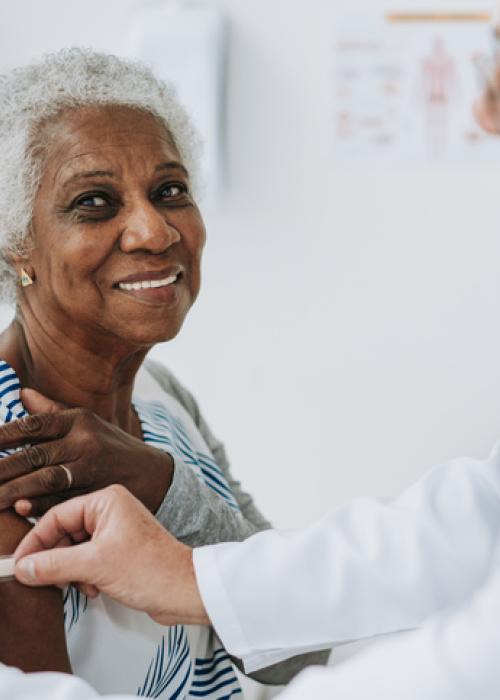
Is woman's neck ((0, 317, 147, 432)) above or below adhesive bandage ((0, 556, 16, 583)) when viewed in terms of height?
above

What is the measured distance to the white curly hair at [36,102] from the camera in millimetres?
1266

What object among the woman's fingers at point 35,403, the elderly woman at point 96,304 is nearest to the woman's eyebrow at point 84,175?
the elderly woman at point 96,304

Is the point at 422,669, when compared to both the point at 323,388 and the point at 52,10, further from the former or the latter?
the point at 52,10

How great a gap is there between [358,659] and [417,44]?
197 cm

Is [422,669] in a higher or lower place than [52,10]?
lower

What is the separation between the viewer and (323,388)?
2637mm

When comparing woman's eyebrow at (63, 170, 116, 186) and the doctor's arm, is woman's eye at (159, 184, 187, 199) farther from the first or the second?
the doctor's arm

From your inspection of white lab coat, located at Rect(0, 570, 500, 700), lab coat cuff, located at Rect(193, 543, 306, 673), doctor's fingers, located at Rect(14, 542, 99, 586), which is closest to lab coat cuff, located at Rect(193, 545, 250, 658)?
lab coat cuff, located at Rect(193, 543, 306, 673)

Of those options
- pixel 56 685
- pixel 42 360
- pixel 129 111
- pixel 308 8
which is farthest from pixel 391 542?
pixel 308 8

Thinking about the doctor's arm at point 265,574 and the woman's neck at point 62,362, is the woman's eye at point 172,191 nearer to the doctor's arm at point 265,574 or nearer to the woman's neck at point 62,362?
the woman's neck at point 62,362

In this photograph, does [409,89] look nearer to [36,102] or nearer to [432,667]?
[36,102]

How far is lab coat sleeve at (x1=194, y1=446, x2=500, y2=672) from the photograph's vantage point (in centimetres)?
Answer: 111

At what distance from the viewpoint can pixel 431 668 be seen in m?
0.82

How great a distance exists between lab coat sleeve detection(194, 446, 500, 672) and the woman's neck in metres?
0.33
